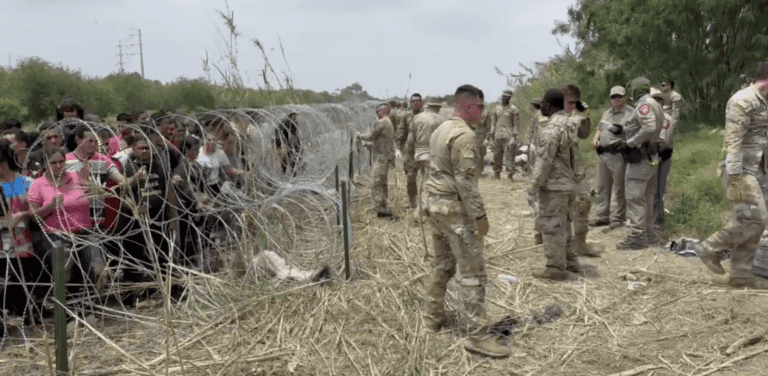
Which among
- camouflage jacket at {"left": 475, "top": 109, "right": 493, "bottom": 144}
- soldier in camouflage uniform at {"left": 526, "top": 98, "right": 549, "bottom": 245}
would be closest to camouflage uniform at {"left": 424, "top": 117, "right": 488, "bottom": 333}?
soldier in camouflage uniform at {"left": 526, "top": 98, "right": 549, "bottom": 245}

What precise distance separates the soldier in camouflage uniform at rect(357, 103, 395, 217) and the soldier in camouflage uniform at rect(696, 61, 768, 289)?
467 cm

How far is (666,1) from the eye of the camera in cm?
1174

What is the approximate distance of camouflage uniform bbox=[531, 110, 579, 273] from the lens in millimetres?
4996

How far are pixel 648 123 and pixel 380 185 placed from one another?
3.81 metres

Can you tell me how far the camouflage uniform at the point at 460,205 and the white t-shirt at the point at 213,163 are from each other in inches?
108

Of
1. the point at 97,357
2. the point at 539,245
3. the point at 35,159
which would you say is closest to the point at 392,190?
the point at 539,245

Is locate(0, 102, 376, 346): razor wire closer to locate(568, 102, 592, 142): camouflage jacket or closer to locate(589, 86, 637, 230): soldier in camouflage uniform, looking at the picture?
locate(568, 102, 592, 142): camouflage jacket

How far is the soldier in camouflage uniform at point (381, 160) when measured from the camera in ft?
27.4

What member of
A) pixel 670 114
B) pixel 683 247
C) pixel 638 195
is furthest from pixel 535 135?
pixel 683 247

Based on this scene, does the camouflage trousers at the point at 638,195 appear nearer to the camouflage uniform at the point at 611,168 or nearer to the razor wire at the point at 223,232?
the camouflage uniform at the point at 611,168

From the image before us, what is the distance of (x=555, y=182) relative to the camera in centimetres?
509

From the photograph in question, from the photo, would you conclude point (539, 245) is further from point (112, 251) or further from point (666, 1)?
point (666, 1)

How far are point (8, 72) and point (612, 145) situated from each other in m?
25.7

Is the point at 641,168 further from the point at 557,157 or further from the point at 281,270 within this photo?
the point at 281,270
